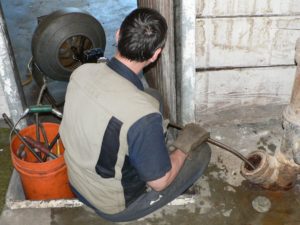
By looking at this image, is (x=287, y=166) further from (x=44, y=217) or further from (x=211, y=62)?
(x=44, y=217)

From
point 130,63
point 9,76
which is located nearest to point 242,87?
point 130,63

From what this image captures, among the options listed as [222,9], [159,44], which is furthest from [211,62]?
[159,44]

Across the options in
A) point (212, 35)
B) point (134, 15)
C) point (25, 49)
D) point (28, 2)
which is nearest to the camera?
point (134, 15)

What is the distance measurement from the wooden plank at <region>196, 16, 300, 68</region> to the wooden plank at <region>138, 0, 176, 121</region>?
0.60 ft

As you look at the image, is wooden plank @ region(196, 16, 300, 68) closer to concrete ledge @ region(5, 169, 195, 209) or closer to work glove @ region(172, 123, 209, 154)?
work glove @ region(172, 123, 209, 154)

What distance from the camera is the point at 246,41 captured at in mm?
2506

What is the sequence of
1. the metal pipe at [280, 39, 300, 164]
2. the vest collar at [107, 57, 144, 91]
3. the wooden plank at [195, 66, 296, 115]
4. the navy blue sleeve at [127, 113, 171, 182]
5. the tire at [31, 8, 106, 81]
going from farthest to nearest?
the tire at [31, 8, 106, 81], the wooden plank at [195, 66, 296, 115], the metal pipe at [280, 39, 300, 164], the vest collar at [107, 57, 144, 91], the navy blue sleeve at [127, 113, 171, 182]

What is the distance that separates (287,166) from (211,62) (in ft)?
2.78

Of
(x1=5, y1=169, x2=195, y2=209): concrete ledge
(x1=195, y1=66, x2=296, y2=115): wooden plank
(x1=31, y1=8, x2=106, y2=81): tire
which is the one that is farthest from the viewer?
(x1=31, y1=8, x2=106, y2=81): tire

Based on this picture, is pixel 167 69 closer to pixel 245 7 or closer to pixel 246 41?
pixel 246 41

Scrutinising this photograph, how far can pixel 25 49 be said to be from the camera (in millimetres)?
4887

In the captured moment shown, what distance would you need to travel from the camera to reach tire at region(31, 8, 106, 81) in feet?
11.1

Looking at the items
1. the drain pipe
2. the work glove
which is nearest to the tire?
the work glove

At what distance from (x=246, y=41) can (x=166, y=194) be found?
1.14m
